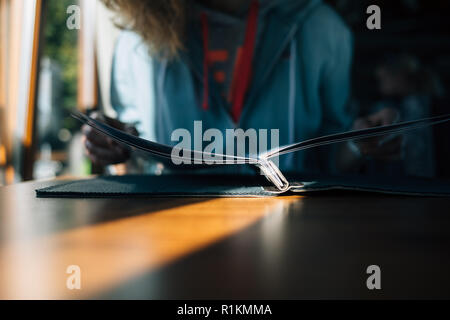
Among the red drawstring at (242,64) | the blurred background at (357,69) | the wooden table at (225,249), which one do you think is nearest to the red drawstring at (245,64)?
the red drawstring at (242,64)

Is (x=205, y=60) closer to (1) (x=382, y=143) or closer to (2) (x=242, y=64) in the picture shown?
(2) (x=242, y=64)

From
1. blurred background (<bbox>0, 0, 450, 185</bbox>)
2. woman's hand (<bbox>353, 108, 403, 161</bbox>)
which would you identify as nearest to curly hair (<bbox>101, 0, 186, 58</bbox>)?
blurred background (<bbox>0, 0, 450, 185</bbox>)

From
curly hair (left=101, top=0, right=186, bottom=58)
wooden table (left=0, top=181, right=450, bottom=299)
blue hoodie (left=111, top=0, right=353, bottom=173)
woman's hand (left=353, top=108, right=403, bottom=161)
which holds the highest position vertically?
curly hair (left=101, top=0, right=186, bottom=58)

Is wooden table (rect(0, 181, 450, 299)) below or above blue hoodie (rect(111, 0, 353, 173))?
below

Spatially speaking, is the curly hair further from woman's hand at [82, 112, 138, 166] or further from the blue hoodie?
woman's hand at [82, 112, 138, 166]

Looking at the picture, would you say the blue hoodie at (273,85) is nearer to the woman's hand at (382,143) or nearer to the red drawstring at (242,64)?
the red drawstring at (242,64)

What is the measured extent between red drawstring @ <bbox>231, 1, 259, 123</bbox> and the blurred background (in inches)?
13.8

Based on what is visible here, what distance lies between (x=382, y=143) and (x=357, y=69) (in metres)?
2.58

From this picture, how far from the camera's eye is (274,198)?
1.49ft

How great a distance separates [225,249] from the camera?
0.83 ft

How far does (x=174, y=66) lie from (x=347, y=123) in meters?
0.50

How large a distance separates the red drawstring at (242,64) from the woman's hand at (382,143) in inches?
14.1

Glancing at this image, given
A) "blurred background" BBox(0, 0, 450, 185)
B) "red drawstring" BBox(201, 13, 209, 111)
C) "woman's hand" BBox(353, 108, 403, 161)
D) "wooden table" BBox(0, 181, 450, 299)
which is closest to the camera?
"wooden table" BBox(0, 181, 450, 299)

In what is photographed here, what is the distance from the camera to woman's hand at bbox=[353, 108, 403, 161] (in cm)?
70
